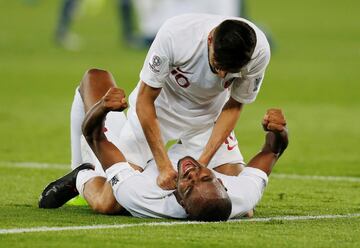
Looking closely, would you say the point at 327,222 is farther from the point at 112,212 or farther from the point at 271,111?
the point at 112,212

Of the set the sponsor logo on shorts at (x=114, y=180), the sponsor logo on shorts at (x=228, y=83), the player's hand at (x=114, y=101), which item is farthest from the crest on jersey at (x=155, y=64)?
the sponsor logo on shorts at (x=114, y=180)

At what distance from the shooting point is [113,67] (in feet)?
76.3

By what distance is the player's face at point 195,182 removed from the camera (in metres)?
7.97

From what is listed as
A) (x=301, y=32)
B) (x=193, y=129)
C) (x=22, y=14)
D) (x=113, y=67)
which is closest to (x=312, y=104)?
(x=113, y=67)

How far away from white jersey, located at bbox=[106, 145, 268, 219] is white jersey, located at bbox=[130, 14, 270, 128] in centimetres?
63

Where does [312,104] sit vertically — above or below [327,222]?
below

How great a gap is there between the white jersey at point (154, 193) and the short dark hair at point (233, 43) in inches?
34.7

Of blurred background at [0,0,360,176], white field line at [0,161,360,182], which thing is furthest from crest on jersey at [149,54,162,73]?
blurred background at [0,0,360,176]

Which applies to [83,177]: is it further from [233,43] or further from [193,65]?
[233,43]

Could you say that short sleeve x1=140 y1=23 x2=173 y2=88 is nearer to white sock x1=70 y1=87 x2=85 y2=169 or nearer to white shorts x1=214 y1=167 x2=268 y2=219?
white shorts x1=214 y1=167 x2=268 y2=219

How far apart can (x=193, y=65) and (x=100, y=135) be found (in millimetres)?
810

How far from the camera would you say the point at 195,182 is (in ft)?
26.3

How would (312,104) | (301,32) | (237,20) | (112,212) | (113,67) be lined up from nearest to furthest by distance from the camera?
(237,20), (112,212), (312,104), (113,67), (301,32)

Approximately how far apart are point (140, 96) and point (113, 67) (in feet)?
47.9
